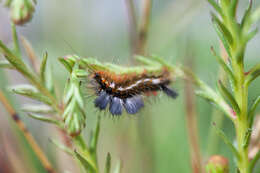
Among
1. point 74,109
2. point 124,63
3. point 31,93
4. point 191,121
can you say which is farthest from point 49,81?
point 124,63

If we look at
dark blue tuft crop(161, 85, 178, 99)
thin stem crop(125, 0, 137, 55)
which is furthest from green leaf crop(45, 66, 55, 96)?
thin stem crop(125, 0, 137, 55)

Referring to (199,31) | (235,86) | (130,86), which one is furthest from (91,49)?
(235,86)

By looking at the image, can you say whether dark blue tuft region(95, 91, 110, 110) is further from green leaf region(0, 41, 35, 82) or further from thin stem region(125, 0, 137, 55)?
thin stem region(125, 0, 137, 55)

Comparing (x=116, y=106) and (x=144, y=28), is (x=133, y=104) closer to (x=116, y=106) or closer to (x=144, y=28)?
(x=116, y=106)

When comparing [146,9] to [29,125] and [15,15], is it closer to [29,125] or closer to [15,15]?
[15,15]

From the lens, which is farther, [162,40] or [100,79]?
[162,40]
